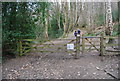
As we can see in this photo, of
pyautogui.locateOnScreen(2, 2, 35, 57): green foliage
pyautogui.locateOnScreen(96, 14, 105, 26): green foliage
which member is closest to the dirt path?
pyautogui.locateOnScreen(2, 2, 35, 57): green foliage

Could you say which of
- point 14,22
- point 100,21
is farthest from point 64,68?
point 100,21

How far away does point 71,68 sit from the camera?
5.21 metres

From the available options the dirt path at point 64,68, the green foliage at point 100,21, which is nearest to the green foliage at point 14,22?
the dirt path at point 64,68

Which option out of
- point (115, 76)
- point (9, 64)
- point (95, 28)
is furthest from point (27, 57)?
point (95, 28)

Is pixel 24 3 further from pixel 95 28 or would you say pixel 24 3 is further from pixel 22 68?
pixel 95 28

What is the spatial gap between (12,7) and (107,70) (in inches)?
215

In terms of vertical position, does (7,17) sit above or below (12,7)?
below

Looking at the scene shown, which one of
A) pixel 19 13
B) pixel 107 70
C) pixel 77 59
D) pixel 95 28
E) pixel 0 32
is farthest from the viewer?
pixel 95 28

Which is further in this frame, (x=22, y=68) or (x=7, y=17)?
(x=7, y=17)

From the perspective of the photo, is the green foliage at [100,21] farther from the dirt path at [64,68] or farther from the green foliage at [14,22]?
the green foliage at [14,22]

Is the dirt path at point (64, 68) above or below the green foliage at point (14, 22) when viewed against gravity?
below

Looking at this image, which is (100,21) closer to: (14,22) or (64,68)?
(14,22)

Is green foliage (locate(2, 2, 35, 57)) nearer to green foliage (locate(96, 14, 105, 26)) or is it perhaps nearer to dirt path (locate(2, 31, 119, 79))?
dirt path (locate(2, 31, 119, 79))

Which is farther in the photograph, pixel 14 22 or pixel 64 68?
pixel 14 22
